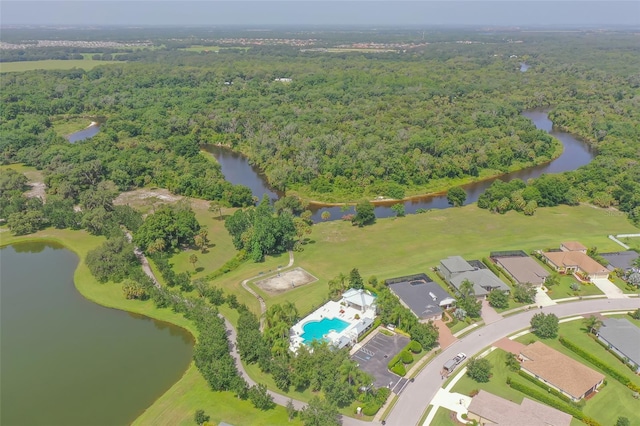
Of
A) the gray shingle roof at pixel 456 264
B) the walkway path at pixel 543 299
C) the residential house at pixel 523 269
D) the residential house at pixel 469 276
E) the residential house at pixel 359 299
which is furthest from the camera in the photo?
the gray shingle roof at pixel 456 264

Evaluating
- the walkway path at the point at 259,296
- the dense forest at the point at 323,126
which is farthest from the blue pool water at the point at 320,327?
the dense forest at the point at 323,126

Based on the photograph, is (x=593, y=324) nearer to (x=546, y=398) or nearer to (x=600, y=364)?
(x=600, y=364)

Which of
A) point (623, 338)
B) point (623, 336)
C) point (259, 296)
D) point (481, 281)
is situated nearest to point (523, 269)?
point (481, 281)

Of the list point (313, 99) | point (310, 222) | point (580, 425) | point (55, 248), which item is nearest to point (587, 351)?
point (580, 425)

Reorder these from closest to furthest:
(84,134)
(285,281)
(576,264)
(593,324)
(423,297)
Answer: (593,324) → (423,297) → (285,281) → (576,264) → (84,134)

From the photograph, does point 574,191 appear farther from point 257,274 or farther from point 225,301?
point 225,301

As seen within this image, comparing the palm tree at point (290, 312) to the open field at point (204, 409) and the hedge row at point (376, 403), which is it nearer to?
the open field at point (204, 409)

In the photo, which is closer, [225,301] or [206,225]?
[225,301]
